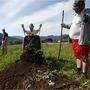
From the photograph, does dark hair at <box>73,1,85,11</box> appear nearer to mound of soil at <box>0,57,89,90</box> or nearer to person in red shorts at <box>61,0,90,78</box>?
person in red shorts at <box>61,0,90,78</box>

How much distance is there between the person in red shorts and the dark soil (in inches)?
22.0

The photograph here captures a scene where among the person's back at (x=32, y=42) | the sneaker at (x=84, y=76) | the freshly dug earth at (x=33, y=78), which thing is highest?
the person's back at (x=32, y=42)

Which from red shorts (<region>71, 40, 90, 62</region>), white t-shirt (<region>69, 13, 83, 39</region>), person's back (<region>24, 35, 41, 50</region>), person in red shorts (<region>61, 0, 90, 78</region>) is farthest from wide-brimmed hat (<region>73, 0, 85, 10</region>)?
person's back (<region>24, 35, 41, 50</region>)

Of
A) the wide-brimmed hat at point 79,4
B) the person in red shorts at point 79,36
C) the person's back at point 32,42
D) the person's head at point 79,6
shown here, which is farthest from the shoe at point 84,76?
the person's back at point 32,42

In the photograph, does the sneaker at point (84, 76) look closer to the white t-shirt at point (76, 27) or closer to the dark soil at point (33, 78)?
the dark soil at point (33, 78)

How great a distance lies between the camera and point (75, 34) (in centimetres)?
1001

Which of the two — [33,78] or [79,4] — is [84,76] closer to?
[33,78]

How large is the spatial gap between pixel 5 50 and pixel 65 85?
13.5 meters

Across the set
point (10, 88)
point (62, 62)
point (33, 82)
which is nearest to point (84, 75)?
point (33, 82)

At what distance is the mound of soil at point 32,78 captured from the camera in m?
9.50

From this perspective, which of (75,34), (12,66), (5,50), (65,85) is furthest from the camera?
(5,50)

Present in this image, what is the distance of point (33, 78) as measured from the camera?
10.4 m

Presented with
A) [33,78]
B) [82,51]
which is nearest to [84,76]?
[82,51]

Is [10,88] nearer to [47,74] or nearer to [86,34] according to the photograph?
[47,74]
